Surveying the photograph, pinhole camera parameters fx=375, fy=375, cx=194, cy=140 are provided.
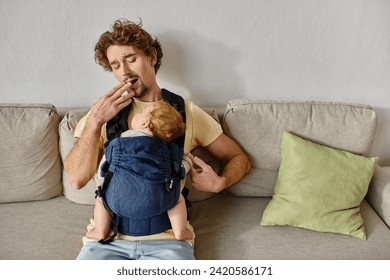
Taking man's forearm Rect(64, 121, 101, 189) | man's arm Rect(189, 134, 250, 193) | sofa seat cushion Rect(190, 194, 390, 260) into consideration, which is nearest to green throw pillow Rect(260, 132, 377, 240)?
sofa seat cushion Rect(190, 194, 390, 260)

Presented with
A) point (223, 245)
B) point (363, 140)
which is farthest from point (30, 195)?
point (363, 140)

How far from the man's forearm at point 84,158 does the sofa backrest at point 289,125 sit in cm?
61

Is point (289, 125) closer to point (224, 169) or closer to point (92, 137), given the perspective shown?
point (224, 169)

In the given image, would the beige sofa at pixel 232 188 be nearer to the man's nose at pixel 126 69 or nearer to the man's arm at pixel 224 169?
the man's arm at pixel 224 169

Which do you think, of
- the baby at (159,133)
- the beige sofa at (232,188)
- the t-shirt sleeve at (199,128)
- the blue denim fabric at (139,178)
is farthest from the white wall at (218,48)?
the blue denim fabric at (139,178)

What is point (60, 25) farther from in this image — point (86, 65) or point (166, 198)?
point (166, 198)

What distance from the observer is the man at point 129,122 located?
1.39m

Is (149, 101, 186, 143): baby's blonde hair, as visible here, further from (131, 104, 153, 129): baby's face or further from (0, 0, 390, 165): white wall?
(0, 0, 390, 165): white wall

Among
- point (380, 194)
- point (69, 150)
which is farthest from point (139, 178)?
point (380, 194)

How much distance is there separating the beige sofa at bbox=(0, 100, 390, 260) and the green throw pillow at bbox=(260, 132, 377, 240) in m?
0.05

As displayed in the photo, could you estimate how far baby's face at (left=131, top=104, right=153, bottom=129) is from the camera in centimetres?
136

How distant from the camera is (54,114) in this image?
1.68m

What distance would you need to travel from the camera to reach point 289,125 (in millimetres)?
1702

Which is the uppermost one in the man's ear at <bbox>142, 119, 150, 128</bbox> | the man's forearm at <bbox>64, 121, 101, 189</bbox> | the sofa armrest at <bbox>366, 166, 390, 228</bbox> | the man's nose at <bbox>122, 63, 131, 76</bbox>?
the man's nose at <bbox>122, 63, 131, 76</bbox>
